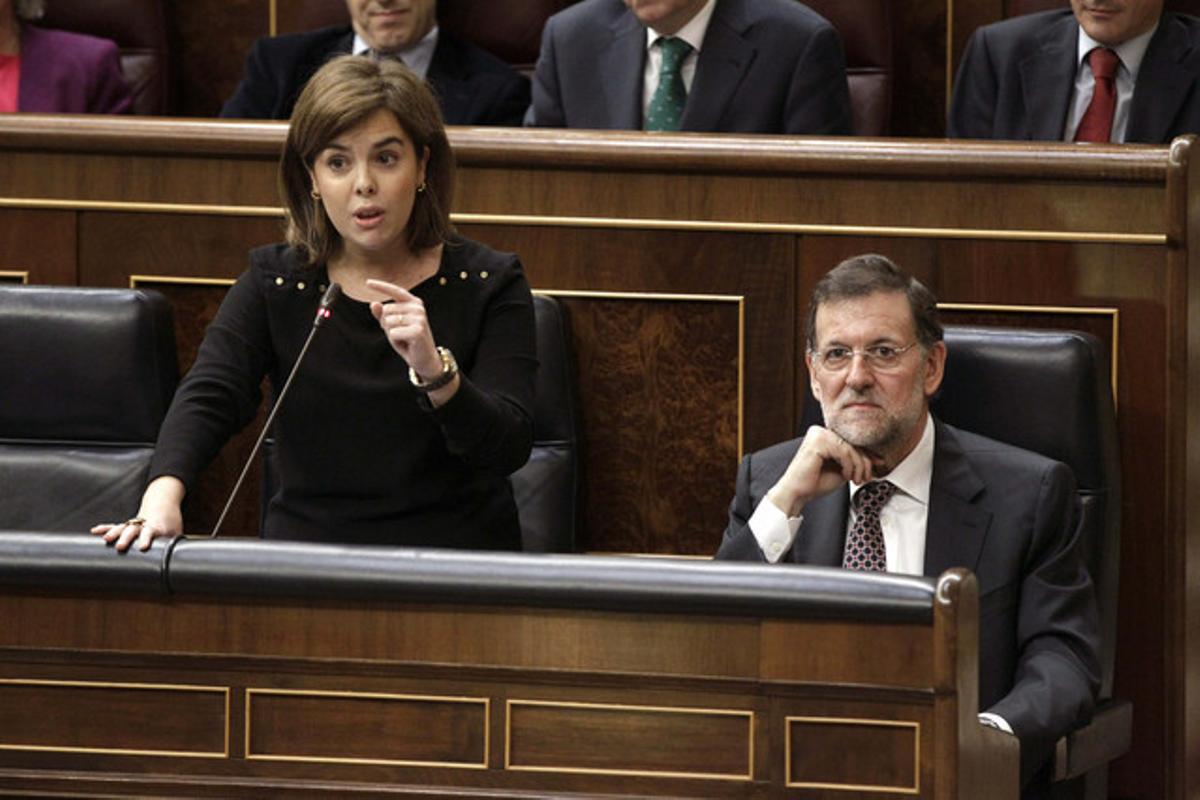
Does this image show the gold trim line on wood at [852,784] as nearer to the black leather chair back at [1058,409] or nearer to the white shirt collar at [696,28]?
the black leather chair back at [1058,409]

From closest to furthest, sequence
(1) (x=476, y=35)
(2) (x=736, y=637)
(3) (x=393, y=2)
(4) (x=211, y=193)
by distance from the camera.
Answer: (2) (x=736, y=637) → (4) (x=211, y=193) → (3) (x=393, y=2) → (1) (x=476, y=35)

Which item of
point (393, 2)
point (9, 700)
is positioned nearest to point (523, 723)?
point (9, 700)

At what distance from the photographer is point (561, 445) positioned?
1.63m

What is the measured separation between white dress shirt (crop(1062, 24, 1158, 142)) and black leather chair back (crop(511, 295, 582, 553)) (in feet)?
1.81

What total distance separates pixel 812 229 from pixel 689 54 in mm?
356

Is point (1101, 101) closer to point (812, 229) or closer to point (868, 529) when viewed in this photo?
point (812, 229)

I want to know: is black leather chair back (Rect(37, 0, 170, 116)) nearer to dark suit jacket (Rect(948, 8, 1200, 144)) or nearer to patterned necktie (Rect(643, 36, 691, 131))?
patterned necktie (Rect(643, 36, 691, 131))

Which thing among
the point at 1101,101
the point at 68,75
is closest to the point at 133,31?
the point at 68,75

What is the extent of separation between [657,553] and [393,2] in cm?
68

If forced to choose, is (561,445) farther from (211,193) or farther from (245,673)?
(245,673)

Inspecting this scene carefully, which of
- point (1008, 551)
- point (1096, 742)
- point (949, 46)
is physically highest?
point (949, 46)

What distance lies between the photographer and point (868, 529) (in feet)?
4.72

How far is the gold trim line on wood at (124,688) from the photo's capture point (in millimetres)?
1125

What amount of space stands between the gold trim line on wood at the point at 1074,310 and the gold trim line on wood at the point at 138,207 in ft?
1.71
